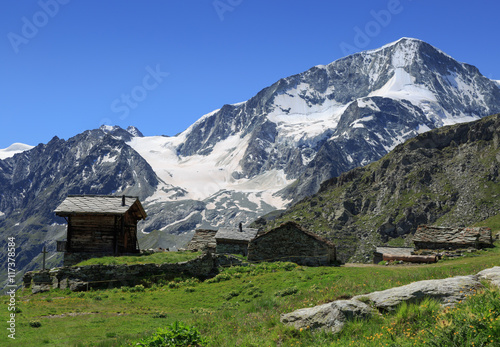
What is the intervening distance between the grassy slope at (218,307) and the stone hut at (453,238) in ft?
13.7

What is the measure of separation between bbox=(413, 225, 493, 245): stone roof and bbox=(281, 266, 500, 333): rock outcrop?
3022cm

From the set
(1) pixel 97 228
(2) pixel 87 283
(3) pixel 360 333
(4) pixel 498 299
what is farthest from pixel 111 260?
(4) pixel 498 299

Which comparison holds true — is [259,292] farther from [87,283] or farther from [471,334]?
[471,334]

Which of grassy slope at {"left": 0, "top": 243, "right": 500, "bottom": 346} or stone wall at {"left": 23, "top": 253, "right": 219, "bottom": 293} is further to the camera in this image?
stone wall at {"left": 23, "top": 253, "right": 219, "bottom": 293}

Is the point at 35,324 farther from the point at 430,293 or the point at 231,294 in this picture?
the point at 430,293

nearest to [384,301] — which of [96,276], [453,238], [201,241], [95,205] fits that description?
[96,276]

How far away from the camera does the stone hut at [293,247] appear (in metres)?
42.7

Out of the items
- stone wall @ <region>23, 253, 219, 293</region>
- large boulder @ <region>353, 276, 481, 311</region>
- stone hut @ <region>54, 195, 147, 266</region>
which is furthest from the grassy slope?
stone hut @ <region>54, 195, 147, 266</region>

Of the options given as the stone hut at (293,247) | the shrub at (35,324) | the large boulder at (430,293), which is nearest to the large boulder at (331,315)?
the large boulder at (430,293)

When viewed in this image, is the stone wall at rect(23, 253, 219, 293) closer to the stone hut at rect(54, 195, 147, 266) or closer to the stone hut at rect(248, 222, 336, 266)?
the stone hut at rect(248, 222, 336, 266)

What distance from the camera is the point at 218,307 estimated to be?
28.3 metres

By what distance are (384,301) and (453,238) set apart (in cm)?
3491

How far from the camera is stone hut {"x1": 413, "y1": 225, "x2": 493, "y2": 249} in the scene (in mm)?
45406

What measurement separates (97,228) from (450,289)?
4081 centimetres
